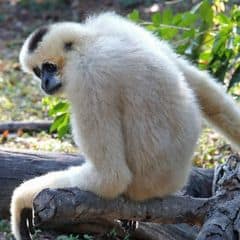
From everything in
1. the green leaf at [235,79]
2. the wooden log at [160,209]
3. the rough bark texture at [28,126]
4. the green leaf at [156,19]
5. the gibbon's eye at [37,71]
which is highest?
the green leaf at [156,19]

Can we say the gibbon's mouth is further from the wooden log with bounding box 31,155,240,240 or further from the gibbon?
the wooden log with bounding box 31,155,240,240

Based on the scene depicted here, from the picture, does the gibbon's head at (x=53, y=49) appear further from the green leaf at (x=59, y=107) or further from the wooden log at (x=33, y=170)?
the green leaf at (x=59, y=107)

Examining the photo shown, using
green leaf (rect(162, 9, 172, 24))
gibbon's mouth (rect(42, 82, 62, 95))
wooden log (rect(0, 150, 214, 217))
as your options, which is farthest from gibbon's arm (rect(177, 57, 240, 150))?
green leaf (rect(162, 9, 172, 24))

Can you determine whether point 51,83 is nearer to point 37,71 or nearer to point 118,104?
point 37,71

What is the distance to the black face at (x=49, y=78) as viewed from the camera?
4.05m

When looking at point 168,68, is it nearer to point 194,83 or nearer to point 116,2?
point 194,83

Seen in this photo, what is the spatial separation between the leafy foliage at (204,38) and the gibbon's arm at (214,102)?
967 mm

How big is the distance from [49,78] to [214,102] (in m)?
1.11

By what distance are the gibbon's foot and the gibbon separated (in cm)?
26

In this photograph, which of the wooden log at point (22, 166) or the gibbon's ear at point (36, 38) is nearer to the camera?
the gibbon's ear at point (36, 38)

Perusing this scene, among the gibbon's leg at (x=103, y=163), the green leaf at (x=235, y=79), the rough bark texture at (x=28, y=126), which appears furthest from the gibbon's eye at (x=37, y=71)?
the rough bark texture at (x=28, y=126)

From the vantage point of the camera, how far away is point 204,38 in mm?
6008

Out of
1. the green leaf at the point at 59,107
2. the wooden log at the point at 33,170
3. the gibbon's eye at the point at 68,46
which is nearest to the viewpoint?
the gibbon's eye at the point at 68,46

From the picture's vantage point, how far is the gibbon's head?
398 centimetres
